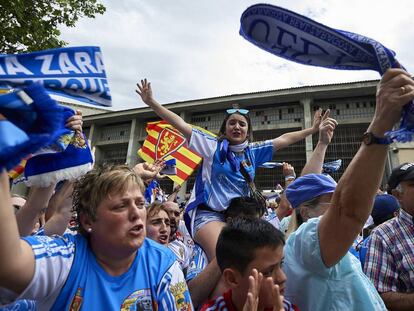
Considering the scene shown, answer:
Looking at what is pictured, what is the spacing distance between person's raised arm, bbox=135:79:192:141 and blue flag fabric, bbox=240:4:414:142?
5.57 ft

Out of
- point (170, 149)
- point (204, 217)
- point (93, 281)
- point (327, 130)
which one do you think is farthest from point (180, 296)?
point (170, 149)

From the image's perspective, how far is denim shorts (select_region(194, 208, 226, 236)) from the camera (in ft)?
8.80

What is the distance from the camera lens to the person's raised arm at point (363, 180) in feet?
3.67

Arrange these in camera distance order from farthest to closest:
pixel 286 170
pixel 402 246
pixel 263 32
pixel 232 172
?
pixel 286 170 < pixel 232 172 < pixel 402 246 < pixel 263 32

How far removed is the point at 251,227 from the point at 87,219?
0.82 metres

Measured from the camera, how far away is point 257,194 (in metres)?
2.98

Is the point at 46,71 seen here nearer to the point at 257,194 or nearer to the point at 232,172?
the point at 232,172

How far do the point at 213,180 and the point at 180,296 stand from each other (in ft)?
4.76

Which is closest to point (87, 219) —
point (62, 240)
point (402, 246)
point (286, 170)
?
point (62, 240)

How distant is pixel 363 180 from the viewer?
4.17ft

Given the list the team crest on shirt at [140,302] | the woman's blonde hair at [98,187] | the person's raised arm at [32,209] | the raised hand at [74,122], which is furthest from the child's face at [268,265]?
the raised hand at [74,122]

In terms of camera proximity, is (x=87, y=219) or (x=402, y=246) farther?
(x=402, y=246)

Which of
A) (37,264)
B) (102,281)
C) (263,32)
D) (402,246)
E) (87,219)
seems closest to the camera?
(37,264)

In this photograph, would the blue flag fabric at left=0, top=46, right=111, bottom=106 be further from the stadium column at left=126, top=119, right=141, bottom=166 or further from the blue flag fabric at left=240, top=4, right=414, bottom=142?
the stadium column at left=126, top=119, right=141, bottom=166
